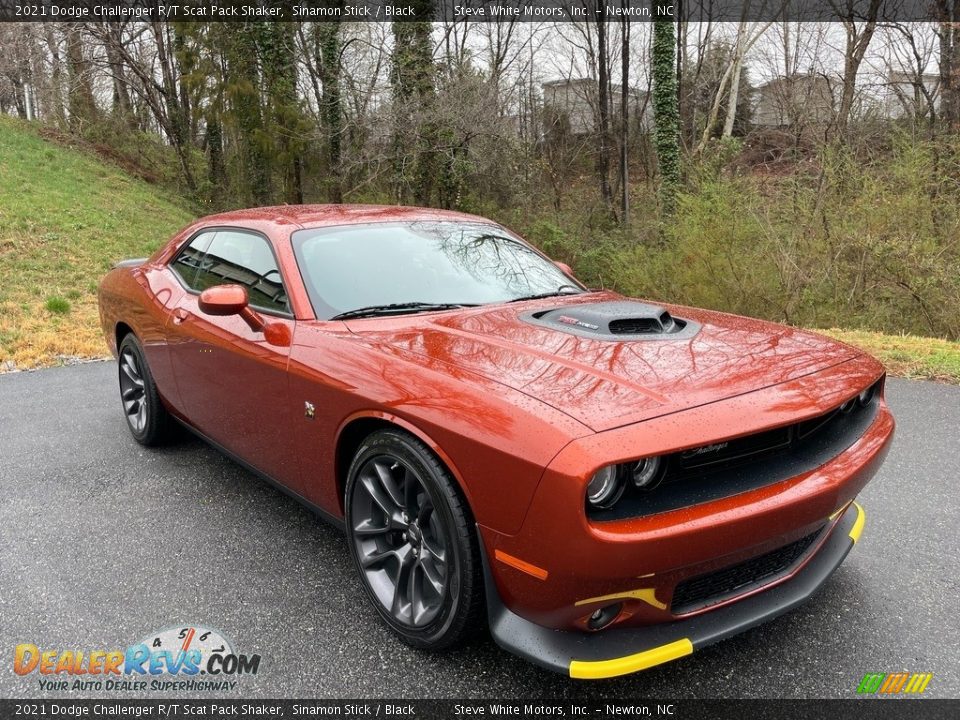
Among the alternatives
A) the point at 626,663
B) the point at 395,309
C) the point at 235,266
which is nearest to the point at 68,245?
the point at 235,266

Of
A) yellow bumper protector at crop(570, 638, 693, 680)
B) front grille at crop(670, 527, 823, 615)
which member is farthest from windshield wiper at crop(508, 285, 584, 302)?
yellow bumper protector at crop(570, 638, 693, 680)

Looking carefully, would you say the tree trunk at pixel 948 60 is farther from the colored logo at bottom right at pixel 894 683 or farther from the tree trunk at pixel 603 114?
the colored logo at bottom right at pixel 894 683

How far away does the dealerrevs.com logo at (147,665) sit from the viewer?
207 cm

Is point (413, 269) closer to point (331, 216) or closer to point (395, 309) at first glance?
point (395, 309)

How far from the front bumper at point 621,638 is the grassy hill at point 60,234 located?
21.9 ft

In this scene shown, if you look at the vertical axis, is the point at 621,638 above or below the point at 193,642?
above

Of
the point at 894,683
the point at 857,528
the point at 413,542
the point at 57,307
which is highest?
the point at 57,307

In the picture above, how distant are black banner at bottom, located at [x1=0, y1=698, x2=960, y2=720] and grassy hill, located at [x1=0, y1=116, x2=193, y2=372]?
5.81 metres

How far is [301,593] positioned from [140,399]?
7.42ft

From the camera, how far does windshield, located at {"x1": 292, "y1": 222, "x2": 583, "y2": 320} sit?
281 cm

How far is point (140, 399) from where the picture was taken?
4.17 metres

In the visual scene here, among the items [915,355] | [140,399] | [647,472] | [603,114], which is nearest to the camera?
[647,472]

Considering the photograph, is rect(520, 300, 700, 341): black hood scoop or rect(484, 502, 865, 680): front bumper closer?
rect(484, 502, 865, 680): front bumper

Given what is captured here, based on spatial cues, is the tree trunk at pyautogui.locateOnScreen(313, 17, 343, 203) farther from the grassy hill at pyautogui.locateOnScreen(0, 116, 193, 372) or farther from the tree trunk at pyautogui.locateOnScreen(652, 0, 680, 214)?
the tree trunk at pyautogui.locateOnScreen(652, 0, 680, 214)
